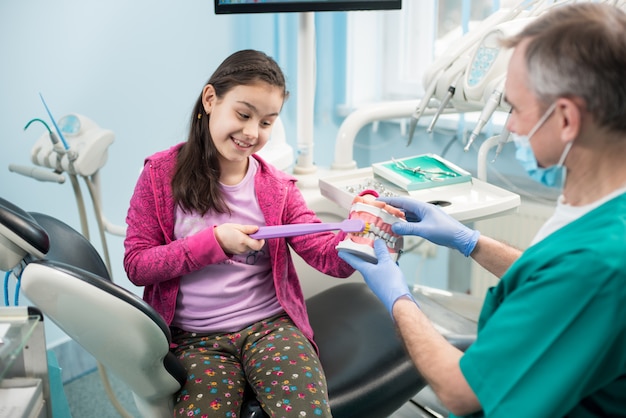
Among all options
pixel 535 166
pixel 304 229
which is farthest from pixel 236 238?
pixel 535 166

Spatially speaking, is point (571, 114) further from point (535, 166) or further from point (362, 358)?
point (362, 358)

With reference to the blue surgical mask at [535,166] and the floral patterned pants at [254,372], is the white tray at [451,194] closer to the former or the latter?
the floral patterned pants at [254,372]

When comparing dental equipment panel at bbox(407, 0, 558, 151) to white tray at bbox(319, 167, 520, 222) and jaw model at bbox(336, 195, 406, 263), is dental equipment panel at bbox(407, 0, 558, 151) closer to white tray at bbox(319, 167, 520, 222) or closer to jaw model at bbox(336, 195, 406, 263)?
white tray at bbox(319, 167, 520, 222)

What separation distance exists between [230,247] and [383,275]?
298mm

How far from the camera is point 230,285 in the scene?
4.54 ft

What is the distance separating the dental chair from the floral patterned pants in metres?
0.03

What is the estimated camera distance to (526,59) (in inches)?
33.9

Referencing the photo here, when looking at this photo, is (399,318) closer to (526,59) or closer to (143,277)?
(526,59)

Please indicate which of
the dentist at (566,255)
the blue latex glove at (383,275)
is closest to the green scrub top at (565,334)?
the dentist at (566,255)

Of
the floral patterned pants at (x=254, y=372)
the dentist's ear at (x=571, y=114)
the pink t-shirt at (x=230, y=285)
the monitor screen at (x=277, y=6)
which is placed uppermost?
the monitor screen at (x=277, y=6)

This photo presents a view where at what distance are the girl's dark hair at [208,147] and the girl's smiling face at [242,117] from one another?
0.02 meters

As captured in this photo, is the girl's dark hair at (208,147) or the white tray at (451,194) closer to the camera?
the girl's dark hair at (208,147)

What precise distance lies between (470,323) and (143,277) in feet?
5.61

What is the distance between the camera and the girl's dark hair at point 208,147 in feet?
4.39
